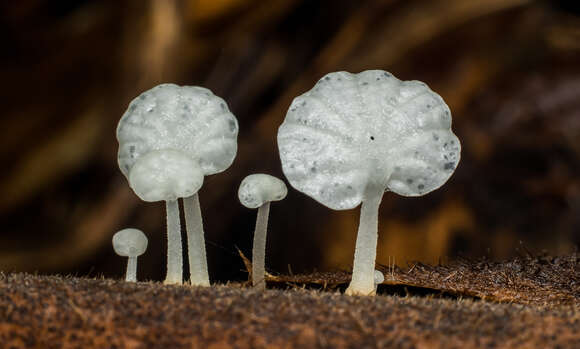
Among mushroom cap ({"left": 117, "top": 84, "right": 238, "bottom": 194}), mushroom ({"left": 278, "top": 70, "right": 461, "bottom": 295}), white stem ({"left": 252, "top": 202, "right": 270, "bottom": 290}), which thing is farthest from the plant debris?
mushroom cap ({"left": 117, "top": 84, "right": 238, "bottom": 194})

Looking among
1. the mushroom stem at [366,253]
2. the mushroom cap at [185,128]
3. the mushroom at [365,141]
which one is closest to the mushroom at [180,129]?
the mushroom cap at [185,128]

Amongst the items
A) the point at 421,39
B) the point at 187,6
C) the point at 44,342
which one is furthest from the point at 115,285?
the point at 421,39

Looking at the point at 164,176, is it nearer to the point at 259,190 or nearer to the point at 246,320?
the point at 259,190

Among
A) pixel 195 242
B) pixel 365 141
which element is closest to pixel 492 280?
pixel 365 141

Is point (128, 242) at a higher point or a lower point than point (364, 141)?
lower

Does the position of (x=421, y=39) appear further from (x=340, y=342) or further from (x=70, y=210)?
(x=340, y=342)
